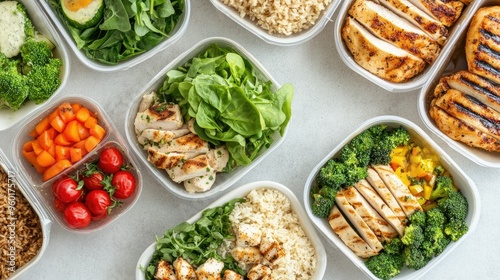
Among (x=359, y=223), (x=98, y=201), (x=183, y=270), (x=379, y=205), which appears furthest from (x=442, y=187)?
(x=98, y=201)

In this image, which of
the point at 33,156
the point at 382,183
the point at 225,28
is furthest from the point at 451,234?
the point at 33,156

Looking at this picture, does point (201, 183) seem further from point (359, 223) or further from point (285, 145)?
point (359, 223)

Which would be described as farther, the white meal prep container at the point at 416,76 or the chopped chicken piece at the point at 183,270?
the white meal prep container at the point at 416,76

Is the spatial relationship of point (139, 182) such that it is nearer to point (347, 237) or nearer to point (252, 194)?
point (252, 194)

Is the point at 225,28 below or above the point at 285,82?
above

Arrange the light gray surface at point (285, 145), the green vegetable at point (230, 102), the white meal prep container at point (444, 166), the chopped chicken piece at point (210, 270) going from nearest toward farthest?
the green vegetable at point (230, 102), the chopped chicken piece at point (210, 270), the white meal prep container at point (444, 166), the light gray surface at point (285, 145)

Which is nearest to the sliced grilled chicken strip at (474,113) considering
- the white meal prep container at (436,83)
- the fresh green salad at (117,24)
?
the white meal prep container at (436,83)

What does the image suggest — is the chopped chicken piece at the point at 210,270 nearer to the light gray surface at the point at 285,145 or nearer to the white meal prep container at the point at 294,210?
the white meal prep container at the point at 294,210
